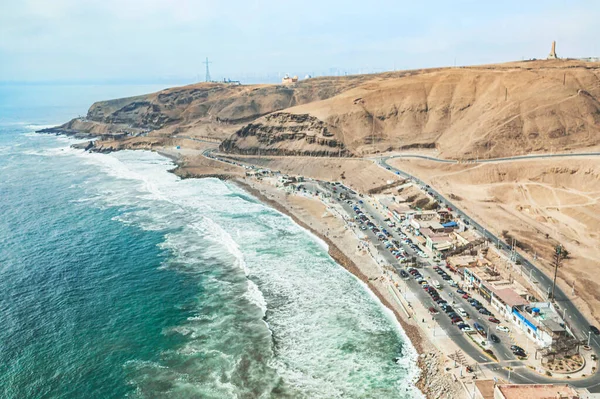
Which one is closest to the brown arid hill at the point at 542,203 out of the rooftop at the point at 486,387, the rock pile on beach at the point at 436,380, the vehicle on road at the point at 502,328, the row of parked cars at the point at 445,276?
the vehicle on road at the point at 502,328

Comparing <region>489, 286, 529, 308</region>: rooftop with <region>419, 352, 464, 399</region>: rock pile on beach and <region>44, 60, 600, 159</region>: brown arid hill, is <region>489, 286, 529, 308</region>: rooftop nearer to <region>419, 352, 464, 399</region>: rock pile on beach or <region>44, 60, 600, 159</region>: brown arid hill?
<region>419, 352, 464, 399</region>: rock pile on beach

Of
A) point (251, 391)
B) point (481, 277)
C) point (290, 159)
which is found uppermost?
point (290, 159)

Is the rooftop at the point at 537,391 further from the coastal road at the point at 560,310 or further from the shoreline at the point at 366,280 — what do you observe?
the shoreline at the point at 366,280

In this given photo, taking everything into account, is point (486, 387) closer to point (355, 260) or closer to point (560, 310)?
point (560, 310)

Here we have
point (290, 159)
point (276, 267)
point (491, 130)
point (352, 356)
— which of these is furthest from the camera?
point (290, 159)

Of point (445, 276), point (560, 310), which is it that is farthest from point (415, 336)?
point (560, 310)

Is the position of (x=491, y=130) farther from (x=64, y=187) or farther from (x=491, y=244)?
(x=64, y=187)

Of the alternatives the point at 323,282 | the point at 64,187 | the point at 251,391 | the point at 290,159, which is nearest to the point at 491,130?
the point at 290,159
